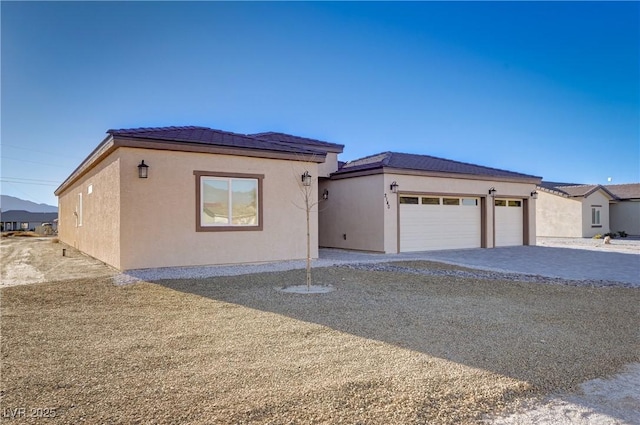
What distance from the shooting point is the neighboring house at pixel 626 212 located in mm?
29016

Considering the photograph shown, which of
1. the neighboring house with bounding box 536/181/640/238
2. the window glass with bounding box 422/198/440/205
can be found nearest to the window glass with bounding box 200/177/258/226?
the window glass with bounding box 422/198/440/205

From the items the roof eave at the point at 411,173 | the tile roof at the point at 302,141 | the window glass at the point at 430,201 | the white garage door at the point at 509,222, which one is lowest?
the white garage door at the point at 509,222

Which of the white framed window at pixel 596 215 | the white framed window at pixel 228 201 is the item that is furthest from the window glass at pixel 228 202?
the white framed window at pixel 596 215

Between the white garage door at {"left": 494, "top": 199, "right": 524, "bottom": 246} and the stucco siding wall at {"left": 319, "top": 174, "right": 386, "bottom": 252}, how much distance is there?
671 centimetres

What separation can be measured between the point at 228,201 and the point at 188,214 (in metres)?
1.15

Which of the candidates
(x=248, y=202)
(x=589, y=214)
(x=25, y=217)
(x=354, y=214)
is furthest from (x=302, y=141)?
(x=25, y=217)

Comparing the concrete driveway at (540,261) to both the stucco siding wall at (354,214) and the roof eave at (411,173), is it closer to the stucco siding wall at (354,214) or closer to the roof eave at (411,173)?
the stucco siding wall at (354,214)

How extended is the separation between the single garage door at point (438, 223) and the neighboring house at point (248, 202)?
0.14ft

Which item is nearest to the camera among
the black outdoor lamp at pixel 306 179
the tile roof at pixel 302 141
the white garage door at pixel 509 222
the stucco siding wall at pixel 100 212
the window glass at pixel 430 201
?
the stucco siding wall at pixel 100 212

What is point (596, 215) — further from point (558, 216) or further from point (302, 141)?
point (302, 141)

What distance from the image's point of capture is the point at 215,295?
674 cm

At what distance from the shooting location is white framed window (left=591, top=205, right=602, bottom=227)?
26.3 meters

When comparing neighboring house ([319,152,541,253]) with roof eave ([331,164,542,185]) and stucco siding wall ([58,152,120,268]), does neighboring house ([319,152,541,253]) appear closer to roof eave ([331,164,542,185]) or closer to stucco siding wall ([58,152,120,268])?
roof eave ([331,164,542,185])

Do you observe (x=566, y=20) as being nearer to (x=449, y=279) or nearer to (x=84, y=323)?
(x=449, y=279)
